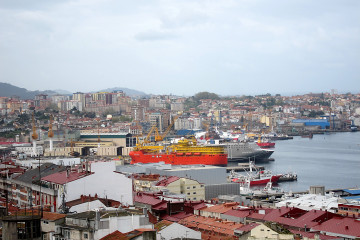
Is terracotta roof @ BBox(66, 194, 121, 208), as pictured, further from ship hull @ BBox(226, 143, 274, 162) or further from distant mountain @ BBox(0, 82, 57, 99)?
distant mountain @ BBox(0, 82, 57, 99)

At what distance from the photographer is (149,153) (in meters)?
34.8

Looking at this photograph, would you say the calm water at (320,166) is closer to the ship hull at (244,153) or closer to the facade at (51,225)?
the ship hull at (244,153)

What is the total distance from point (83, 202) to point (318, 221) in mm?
3727

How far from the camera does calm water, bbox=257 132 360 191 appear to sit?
26.0 meters

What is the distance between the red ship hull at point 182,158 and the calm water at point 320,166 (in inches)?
107

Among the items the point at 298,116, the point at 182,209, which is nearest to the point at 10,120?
the point at 298,116

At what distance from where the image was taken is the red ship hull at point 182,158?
107 ft

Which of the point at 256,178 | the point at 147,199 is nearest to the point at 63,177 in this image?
the point at 147,199

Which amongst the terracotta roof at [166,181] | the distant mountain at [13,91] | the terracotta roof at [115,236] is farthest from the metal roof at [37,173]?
the distant mountain at [13,91]

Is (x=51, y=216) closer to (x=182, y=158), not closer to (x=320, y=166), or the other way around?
(x=182, y=158)

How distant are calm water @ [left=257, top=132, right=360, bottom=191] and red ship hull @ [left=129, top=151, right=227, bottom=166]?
2715mm

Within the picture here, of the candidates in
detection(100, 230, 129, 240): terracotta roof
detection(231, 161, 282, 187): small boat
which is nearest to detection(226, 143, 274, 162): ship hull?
detection(231, 161, 282, 187): small boat

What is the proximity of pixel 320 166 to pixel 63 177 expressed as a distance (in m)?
24.1

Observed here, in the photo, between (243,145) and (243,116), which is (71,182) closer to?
(243,145)
